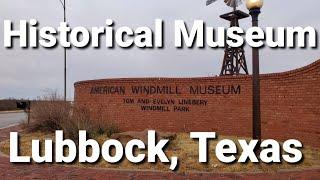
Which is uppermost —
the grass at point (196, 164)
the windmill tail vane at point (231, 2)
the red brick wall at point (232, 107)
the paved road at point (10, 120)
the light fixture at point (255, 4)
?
the windmill tail vane at point (231, 2)

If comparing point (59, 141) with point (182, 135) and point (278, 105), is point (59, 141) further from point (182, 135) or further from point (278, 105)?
point (278, 105)

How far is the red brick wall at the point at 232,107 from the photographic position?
533 inches

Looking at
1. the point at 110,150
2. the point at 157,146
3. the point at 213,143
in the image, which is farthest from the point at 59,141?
the point at 213,143

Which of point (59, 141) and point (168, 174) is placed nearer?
point (168, 174)

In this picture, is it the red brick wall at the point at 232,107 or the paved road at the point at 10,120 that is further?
the paved road at the point at 10,120

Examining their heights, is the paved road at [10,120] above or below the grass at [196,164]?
below

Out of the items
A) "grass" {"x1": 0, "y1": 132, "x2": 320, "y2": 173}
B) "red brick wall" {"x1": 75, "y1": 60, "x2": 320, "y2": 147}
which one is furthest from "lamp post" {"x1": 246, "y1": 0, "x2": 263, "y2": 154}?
"red brick wall" {"x1": 75, "y1": 60, "x2": 320, "y2": 147}

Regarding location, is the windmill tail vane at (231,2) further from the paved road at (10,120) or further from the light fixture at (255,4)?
the light fixture at (255,4)

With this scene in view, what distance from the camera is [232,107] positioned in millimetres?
15820

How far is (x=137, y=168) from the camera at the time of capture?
1055 centimetres

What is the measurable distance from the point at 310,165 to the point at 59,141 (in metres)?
6.78

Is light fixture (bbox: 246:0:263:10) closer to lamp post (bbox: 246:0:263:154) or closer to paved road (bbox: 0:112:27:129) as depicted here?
lamp post (bbox: 246:0:263:154)

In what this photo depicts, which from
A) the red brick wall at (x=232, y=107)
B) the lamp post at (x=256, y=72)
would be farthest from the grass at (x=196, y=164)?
the red brick wall at (x=232, y=107)

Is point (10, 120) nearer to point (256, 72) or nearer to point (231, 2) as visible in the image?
point (231, 2)
